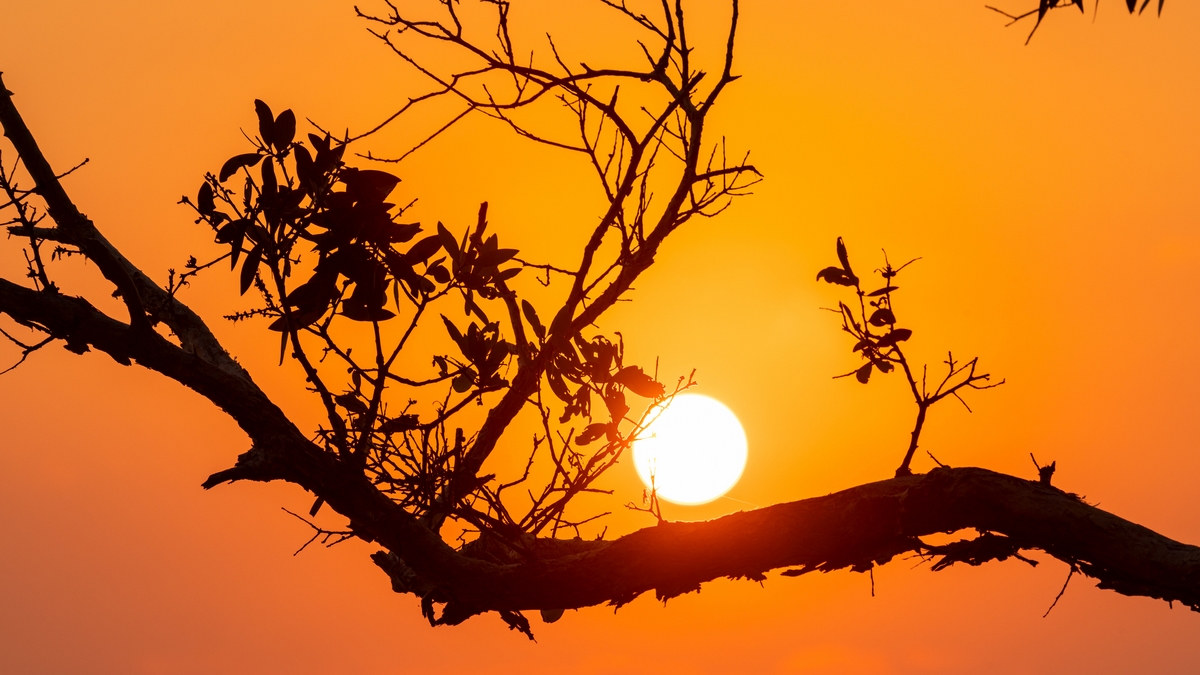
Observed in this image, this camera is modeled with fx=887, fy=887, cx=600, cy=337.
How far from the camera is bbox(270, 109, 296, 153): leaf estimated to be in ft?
13.0

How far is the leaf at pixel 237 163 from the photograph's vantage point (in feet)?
12.8

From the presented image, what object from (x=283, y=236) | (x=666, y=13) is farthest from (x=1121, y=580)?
(x=283, y=236)

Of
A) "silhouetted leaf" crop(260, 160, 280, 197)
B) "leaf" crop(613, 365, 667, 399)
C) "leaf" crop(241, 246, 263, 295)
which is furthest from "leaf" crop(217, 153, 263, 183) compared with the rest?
"leaf" crop(613, 365, 667, 399)

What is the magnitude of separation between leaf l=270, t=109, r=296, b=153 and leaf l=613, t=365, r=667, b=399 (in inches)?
82.8

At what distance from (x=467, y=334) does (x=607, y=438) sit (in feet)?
3.35

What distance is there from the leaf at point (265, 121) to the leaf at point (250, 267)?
0.50 meters

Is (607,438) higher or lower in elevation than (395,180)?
lower

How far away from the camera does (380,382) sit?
412 centimetres

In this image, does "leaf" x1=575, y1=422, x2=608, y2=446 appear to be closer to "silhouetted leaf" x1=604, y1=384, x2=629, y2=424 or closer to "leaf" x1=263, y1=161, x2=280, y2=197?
"silhouetted leaf" x1=604, y1=384, x2=629, y2=424

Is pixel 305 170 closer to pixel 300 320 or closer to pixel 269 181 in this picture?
pixel 269 181

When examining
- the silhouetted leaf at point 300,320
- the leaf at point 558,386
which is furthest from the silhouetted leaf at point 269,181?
the leaf at point 558,386

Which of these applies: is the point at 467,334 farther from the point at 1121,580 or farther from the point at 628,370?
the point at 1121,580

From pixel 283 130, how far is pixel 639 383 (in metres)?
2.21

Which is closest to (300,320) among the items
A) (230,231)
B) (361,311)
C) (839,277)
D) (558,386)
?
(361,311)
